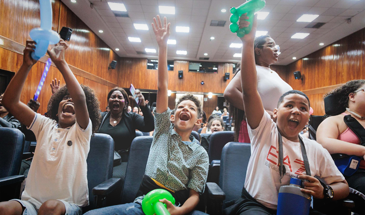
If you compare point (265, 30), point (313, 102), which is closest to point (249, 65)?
point (265, 30)

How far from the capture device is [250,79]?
3.22 feet

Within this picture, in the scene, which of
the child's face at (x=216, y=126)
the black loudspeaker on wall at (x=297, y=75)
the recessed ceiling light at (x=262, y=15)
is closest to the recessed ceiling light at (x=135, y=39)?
the recessed ceiling light at (x=262, y=15)

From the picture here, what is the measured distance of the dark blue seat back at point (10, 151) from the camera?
1.34 m

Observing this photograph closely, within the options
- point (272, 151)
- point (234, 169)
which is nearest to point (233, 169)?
point (234, 169)

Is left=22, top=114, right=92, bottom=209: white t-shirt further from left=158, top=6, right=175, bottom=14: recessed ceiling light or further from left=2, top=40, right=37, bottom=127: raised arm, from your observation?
left=158, top=6, right=175, bottom=14: recessed ceiling light

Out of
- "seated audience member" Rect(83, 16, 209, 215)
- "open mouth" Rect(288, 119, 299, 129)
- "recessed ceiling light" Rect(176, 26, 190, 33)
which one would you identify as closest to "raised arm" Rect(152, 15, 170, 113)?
"seated audience member" Rect(83, 16, 209, 215)

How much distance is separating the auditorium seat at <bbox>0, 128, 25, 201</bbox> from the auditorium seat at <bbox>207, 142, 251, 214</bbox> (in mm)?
1302

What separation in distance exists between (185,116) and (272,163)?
608 millimetres

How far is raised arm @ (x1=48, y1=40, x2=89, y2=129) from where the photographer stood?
1011 mm

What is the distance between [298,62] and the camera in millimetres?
10422

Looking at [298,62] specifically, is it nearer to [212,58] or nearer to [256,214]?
[212,58]

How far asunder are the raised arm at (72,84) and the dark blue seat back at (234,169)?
0.96 m

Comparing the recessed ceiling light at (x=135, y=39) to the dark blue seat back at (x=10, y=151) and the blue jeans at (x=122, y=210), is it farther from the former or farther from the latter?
the blue jeans at (x=122, y=210)

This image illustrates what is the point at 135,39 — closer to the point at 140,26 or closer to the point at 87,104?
the point at 140,26
